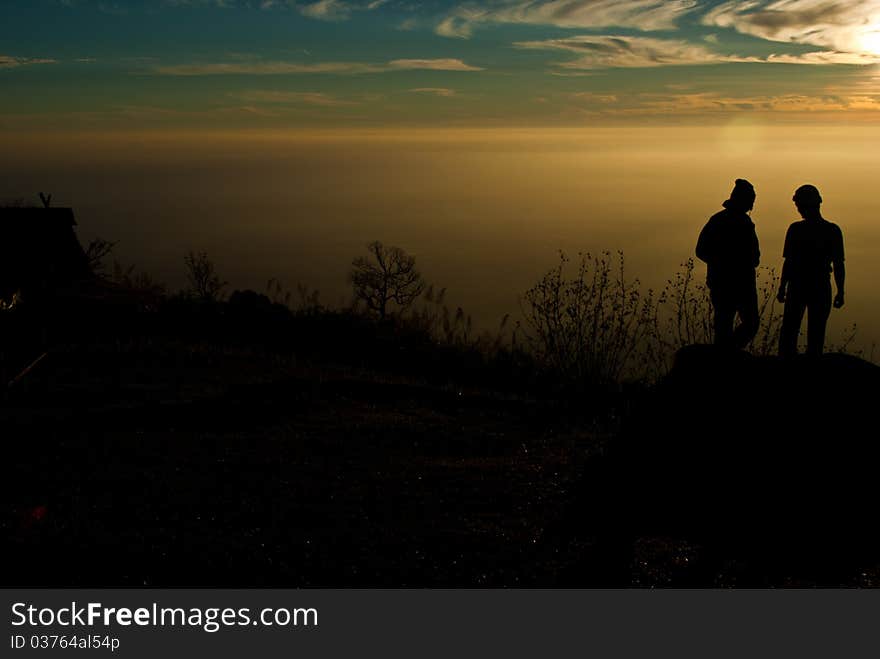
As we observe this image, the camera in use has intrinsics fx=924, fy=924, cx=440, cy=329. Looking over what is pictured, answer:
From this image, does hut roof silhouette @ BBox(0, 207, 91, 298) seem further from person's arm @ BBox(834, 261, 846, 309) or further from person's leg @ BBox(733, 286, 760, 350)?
person's arm @ BBox(834, 261, 846, 309)

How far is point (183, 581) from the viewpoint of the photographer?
5.42 meters

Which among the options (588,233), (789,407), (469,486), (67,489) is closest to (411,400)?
(469,486)

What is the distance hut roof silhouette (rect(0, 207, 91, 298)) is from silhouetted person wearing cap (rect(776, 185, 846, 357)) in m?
13.8

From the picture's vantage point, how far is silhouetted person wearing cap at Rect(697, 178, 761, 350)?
725cm

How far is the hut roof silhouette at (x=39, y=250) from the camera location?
18.5m

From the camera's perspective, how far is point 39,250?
68.3ft

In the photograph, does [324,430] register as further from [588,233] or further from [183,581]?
[588,233]

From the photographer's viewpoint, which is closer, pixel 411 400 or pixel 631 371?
pixel 411 400

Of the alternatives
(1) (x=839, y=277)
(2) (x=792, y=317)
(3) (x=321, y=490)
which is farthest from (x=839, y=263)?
(3) (x=321, y=490)

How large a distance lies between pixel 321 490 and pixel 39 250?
16200mm

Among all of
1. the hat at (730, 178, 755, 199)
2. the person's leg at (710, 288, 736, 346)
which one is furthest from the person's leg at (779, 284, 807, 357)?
the hat at (730, 178, 755, 199)

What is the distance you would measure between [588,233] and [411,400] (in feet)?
331

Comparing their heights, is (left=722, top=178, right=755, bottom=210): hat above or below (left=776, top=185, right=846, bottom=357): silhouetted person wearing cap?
above

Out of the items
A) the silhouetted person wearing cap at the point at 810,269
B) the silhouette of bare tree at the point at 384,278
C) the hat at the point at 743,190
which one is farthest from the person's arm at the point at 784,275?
the silhouette of bare tree at the point at 384,278
